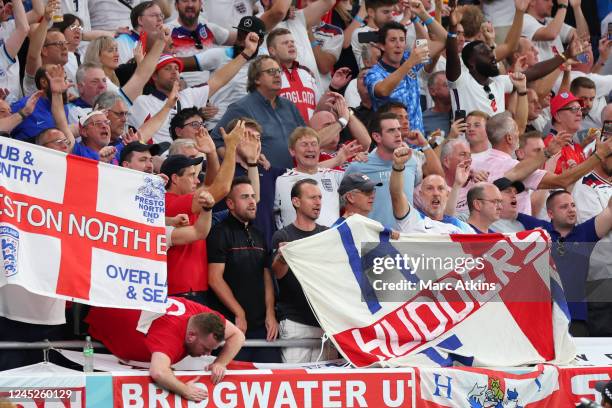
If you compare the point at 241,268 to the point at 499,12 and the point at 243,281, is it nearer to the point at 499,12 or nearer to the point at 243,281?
the point at 243,281

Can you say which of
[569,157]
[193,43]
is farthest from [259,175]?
[569,157]

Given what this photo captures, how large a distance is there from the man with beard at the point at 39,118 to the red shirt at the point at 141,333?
6.90ft

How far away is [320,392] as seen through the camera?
1018 centimetres

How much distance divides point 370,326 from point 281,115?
9.78ft

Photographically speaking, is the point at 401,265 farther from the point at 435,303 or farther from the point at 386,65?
the point at 386,65

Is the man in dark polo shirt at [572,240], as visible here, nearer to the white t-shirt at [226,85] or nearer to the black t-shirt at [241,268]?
the black t-shirt at [241,268]

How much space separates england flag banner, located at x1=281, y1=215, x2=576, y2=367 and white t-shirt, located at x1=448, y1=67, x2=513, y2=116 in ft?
12.5

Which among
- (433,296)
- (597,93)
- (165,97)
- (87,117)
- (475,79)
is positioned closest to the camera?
(433,296)

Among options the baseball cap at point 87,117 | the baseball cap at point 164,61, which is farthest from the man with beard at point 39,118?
the baseball cap at point 164,61

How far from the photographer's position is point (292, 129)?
13.0 metres

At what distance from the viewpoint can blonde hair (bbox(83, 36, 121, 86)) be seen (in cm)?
1301

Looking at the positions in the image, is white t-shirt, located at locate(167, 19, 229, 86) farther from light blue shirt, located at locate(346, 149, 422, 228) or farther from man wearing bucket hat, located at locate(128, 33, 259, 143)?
light blue shirt, located at locate(346, 149, 422, 228)

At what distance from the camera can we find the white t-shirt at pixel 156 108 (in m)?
13.0

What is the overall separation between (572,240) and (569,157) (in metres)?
2.31
